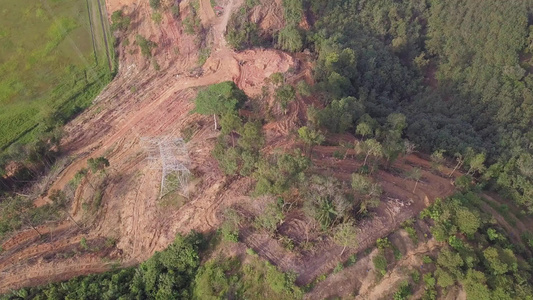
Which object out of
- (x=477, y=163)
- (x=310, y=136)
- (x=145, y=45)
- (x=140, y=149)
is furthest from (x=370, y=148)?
(x=145, y=45)

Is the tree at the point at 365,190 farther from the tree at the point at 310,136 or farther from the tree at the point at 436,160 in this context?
the tree at the point at 436,160

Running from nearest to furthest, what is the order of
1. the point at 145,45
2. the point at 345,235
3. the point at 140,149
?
the point at 345,235, the point at 140,149, the point at 145,45

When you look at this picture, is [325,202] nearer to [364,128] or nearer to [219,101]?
[364,128]

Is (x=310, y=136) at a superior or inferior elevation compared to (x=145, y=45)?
inferior

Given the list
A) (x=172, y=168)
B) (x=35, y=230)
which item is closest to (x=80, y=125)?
(x=35, y=230)

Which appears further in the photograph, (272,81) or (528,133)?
(528,133)

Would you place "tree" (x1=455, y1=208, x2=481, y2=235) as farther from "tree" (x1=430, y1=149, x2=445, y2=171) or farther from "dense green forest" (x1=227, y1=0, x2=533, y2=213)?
"tree" (x1=430, y1=149, x2=445, y2=171)

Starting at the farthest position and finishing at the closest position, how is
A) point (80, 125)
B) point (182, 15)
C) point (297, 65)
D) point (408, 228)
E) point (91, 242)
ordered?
point (182, 15) < point (80, 125) < point (297, 65) < point (91, 242) < point (408, 228)

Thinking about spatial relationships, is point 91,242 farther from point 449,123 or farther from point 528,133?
point 528,133
